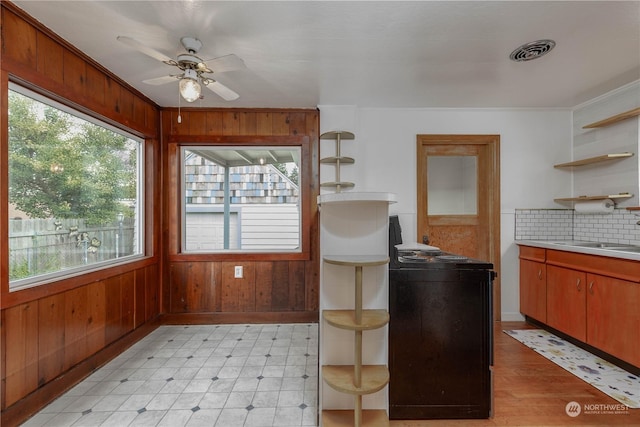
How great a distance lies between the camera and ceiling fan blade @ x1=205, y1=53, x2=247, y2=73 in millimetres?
1754

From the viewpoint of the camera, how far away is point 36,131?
6.32 ft

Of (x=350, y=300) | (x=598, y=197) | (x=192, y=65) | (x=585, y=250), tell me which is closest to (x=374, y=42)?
(x=192, y=65)

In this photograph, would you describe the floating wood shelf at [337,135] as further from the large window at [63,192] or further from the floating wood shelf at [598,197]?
the floating wood shelf at [598,197]

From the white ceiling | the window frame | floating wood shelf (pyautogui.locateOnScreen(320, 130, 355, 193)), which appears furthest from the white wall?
the window frame

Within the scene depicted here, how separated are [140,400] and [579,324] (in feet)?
11.6

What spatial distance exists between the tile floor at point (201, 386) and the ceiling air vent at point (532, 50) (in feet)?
9.37

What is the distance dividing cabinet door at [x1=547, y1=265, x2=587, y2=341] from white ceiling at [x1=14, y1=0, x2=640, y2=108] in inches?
70.0

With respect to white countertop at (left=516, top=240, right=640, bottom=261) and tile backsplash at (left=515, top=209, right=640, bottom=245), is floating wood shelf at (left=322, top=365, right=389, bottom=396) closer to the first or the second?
white countertop at (left=516, top=240, right=640, bottom=261)

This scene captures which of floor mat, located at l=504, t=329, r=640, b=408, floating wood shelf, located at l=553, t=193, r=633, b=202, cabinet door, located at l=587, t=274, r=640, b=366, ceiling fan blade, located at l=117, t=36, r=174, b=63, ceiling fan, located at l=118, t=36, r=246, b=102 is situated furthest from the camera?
floating wood shelf, located at l=553, t=193, r=633, b=202

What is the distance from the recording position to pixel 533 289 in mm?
3055

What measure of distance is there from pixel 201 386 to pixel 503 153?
377cm

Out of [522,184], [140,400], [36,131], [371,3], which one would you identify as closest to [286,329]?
[140,400]

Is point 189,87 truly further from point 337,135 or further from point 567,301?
point 567,301

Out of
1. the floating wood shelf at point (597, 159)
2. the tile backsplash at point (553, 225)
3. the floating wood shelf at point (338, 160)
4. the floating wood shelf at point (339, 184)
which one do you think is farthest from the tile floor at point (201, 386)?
the floating wood shelf at point (597, 159)
